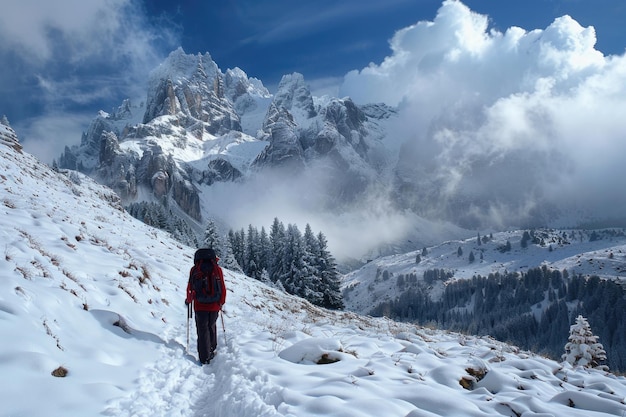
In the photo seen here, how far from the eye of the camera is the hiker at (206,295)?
9.26m

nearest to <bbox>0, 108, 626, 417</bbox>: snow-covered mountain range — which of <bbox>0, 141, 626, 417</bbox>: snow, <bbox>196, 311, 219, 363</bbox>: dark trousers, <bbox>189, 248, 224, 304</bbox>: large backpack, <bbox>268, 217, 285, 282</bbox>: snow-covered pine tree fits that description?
<bbox>0, 141, 626, 417</bbox>: snow

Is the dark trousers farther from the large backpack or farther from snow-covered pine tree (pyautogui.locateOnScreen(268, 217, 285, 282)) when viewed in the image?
snow-covered pine tree (pyautogui.locateOnScreen(268, 217, 285, 282))

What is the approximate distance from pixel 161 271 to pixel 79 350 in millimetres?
10046

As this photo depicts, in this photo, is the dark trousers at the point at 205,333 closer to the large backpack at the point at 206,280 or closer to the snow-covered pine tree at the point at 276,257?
the large backpack at the point at 206,280

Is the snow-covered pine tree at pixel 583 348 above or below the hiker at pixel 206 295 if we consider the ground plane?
below

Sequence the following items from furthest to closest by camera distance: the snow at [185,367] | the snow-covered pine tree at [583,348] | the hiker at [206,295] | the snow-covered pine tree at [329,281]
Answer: the snow-covered pine tree at [329,281] → the snow-covered pine tree at [583,348] → the hiker at [206,295] → the snow at [185,367]

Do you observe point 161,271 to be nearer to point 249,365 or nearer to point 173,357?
point 173,357

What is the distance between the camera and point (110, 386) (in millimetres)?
5809

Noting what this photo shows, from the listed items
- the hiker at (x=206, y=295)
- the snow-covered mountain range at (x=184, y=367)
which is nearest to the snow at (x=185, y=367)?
the snow-covered mountain range at (x=184, y=367)

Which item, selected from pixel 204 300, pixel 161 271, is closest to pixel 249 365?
pixel 204 300

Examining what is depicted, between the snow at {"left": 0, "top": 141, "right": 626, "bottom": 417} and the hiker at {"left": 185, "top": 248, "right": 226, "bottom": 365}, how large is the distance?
475 mm

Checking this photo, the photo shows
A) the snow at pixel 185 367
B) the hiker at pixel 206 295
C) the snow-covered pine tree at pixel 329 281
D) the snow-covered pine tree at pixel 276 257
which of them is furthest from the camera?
the snow-covered pine tree at pixel 276 257

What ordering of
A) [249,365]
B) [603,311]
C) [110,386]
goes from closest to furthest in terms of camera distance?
1. [110,386]
2. [249,365]
3. [603,311]

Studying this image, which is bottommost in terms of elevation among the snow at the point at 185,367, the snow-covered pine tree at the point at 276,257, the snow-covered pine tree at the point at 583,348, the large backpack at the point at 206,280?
the snow-covered pine tree at the point at 583,348
